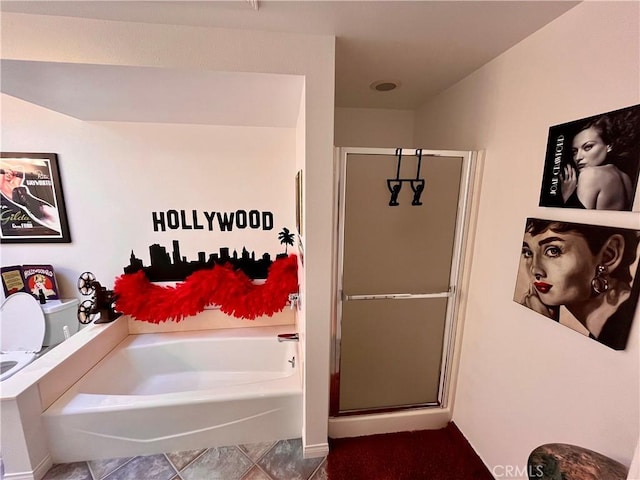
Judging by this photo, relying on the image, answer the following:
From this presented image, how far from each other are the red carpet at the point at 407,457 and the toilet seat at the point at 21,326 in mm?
2332

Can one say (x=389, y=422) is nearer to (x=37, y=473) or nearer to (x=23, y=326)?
(x=37, y=473)

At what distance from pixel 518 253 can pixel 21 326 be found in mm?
3380

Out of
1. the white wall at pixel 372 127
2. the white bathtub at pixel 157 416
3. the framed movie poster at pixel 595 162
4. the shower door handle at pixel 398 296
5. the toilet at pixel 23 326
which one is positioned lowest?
the white bathtub at pixel 157 416

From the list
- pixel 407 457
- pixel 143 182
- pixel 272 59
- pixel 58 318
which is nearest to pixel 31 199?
pixel 143 182

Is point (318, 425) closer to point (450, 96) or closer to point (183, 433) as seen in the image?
point (183, 433)

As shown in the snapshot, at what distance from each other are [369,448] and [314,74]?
2.16 m

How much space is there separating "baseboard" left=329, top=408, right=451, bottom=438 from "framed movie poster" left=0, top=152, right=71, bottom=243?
8.31 ft

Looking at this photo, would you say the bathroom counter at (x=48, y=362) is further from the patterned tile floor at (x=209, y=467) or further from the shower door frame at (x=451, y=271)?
the shower door frame at (x=451, y=271)

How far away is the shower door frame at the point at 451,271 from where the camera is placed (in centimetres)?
149

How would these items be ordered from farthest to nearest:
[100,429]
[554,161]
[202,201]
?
[202,201]
[100,429]
[554,161]

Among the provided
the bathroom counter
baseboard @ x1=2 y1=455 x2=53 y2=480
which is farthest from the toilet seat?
baseboard @ x1=2 y1=455 x2=53 y2=480

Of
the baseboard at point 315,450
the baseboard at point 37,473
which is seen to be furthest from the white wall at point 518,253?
the baseboard at point 37,473

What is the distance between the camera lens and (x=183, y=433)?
5.28 feet

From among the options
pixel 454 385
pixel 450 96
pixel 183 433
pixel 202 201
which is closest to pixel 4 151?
pixel 202 201
